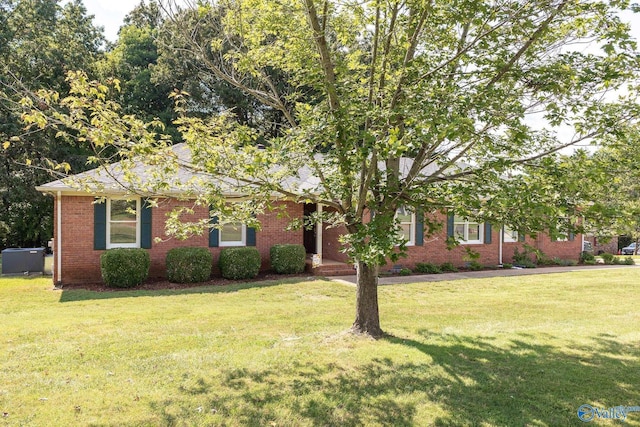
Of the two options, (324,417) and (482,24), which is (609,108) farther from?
(324,417)

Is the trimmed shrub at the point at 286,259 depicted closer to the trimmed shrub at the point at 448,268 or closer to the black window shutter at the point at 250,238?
the black window shutter at the point at 250,238

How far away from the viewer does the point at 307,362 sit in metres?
5.06

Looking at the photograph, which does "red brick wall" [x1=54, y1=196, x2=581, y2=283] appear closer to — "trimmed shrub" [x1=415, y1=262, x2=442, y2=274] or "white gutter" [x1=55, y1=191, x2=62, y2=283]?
"white gutter" [x1=55, y1=191, x2=62, y2=283]

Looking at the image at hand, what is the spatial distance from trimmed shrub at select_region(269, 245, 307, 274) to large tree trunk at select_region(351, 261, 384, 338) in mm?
6470

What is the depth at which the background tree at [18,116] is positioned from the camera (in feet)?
68.0

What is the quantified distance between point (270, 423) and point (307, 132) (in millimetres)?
2829

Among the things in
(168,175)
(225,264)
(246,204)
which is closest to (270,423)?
(246,204)

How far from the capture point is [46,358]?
5.08m

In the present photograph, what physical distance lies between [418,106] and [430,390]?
2.83 m

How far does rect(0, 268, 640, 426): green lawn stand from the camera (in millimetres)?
3766

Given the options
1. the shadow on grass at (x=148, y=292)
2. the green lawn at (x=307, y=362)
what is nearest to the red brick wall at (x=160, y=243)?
the shadow on grass at (x=148, y=292)

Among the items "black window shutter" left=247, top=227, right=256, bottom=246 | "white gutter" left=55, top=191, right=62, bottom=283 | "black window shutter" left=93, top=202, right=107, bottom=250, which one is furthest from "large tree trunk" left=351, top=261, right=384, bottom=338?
"white gutter" left=55, top=191, right=62, bottom=283

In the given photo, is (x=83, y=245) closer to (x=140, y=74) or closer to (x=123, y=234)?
(x=123, y=234)

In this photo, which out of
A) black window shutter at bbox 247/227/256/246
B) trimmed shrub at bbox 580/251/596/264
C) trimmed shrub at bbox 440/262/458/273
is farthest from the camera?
trimmed shrub at bbox 580/251/596/264
